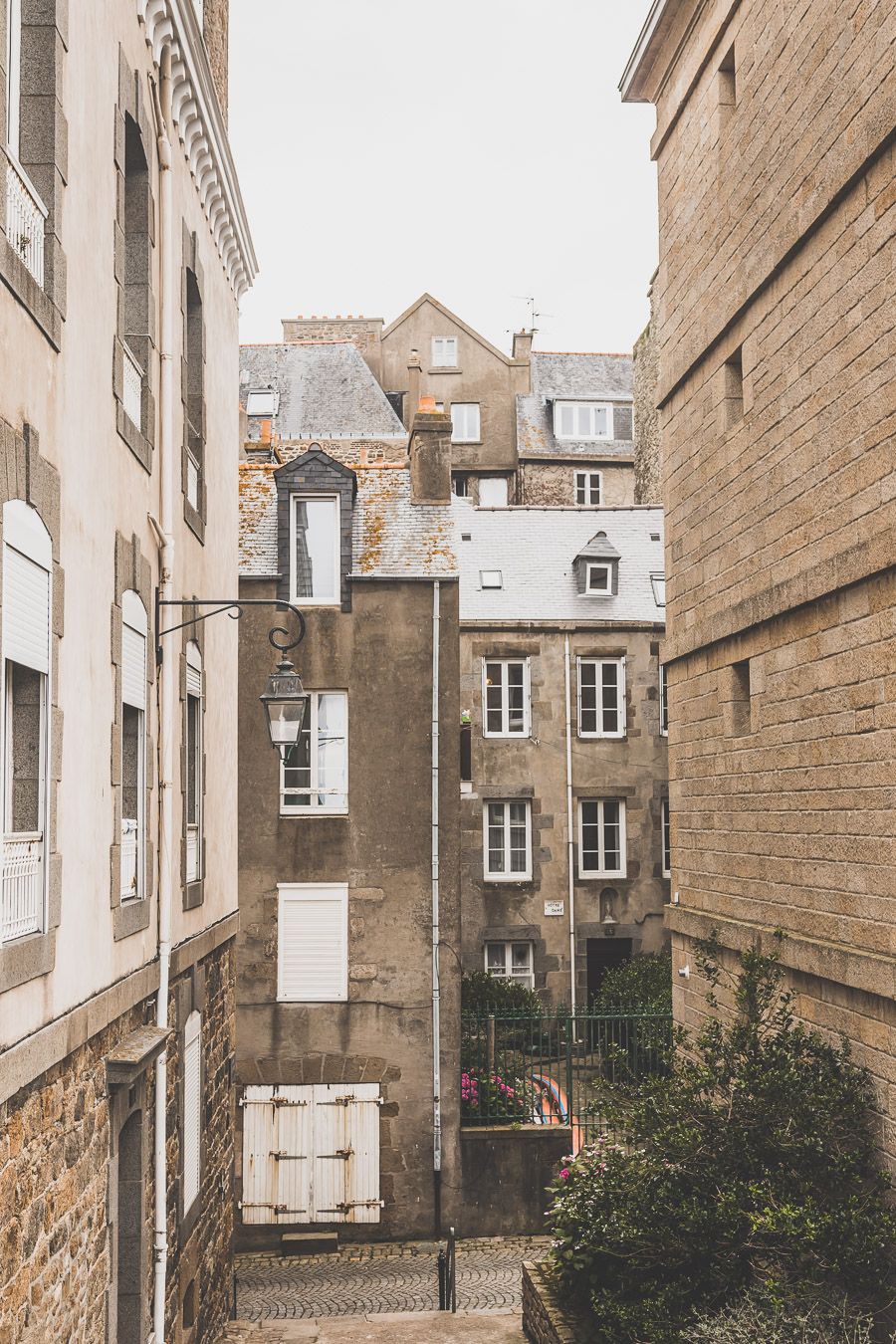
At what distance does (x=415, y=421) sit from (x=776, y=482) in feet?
31.7

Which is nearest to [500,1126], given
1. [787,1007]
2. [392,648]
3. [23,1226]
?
[392,648]

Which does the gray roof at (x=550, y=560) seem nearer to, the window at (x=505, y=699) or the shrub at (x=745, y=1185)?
the window at (x=505, y=699)

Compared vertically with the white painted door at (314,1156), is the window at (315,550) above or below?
above

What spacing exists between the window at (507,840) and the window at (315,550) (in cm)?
978

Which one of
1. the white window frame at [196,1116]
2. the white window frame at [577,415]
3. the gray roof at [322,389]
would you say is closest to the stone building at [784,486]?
the white window frame at [196,1116]

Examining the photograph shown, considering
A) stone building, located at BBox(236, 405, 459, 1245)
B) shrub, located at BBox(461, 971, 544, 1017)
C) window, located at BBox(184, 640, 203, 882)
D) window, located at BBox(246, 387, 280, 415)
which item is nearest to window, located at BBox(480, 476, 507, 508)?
window, located at BBox(246, 387, 280, 415)

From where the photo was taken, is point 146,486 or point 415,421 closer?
point 146,486

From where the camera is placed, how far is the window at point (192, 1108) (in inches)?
439

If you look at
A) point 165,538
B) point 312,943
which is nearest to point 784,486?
point 165,538

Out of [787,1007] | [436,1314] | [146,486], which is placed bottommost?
[436,1314]

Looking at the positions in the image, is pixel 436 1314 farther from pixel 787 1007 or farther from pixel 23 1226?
pixel 23 1226

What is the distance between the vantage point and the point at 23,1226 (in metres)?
6.16

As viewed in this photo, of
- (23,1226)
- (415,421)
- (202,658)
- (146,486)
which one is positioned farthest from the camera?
(415,421)

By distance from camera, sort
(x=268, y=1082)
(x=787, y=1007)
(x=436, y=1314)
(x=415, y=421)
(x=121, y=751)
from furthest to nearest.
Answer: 1. (x=415, y=421)
2. (x=268, y=1082)
3. (x=436, y=1314)
4. (x=787, y=1007)
5. (x=121, y=751)
